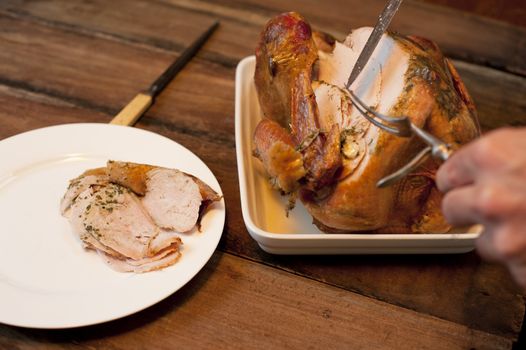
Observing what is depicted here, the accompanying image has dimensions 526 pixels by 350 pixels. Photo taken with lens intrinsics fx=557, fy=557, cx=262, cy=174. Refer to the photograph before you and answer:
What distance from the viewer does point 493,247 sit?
668 millimetres

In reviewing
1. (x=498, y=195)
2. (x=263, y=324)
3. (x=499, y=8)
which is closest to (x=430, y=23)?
(x=499, y=8)

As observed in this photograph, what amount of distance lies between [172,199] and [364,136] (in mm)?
418

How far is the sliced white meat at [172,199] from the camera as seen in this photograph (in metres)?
1.14

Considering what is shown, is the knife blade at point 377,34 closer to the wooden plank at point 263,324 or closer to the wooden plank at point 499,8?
the wooden plank at point 263,324

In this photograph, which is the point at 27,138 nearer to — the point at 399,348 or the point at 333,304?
the point at 333,304

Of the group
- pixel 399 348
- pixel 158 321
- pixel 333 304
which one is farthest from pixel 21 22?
pixel 399 348

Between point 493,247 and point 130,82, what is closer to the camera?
point 493,247

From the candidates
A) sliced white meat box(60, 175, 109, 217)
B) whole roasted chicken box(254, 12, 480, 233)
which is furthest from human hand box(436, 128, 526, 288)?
sliced white meat box(60, 175, 109, 217)

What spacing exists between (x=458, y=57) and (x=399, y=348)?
1343mm

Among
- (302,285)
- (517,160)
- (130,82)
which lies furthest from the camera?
(130,82)

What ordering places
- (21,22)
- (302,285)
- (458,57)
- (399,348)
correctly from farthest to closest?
(458,57)
(21,22)
(302,285)
(399,348)

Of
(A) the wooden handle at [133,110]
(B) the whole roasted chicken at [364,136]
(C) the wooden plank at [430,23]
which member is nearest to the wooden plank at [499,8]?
(C) the wooden plank at [430,23]

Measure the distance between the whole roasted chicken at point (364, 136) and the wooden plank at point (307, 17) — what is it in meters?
0.81

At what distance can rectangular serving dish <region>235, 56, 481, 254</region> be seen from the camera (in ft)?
3.65
